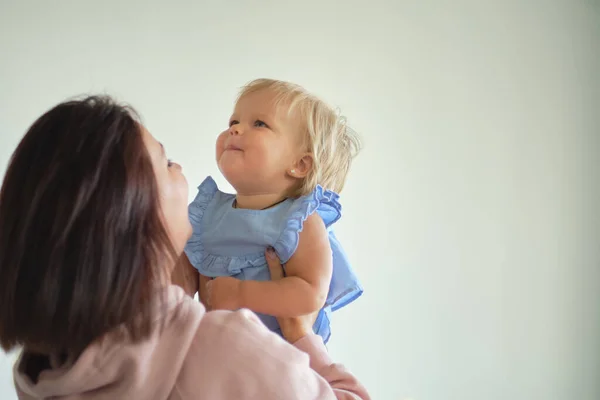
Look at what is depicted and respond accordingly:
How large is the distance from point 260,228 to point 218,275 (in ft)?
0.35

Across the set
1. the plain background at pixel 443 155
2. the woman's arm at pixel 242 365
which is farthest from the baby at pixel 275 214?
the plain background at pixel 443 155

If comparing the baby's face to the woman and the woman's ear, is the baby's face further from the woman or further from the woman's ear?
the woman

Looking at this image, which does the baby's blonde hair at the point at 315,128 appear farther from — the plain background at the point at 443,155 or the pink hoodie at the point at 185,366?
the plain background at the point at 443,155

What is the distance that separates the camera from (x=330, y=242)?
0.94m

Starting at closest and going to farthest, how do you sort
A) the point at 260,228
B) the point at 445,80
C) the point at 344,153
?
the point at 260,228, the point at 344,153, the point at 445,80

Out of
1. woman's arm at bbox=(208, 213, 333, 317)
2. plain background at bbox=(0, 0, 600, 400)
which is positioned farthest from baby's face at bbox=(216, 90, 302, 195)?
plain background at bbox=(0, 0, 600, 400)

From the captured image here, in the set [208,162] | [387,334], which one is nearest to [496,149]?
[387,334]

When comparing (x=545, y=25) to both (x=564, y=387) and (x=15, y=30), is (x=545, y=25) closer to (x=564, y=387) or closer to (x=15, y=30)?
(x=564, y=387)

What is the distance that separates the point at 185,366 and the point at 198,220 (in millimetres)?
421

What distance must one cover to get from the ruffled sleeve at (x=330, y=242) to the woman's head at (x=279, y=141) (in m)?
0.04

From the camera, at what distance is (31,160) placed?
0.53 meters

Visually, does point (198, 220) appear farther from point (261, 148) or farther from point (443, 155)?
point (443, 155)

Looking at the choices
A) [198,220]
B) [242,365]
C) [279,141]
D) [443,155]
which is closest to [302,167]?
[279,141]

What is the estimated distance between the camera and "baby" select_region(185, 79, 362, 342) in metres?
0.81
